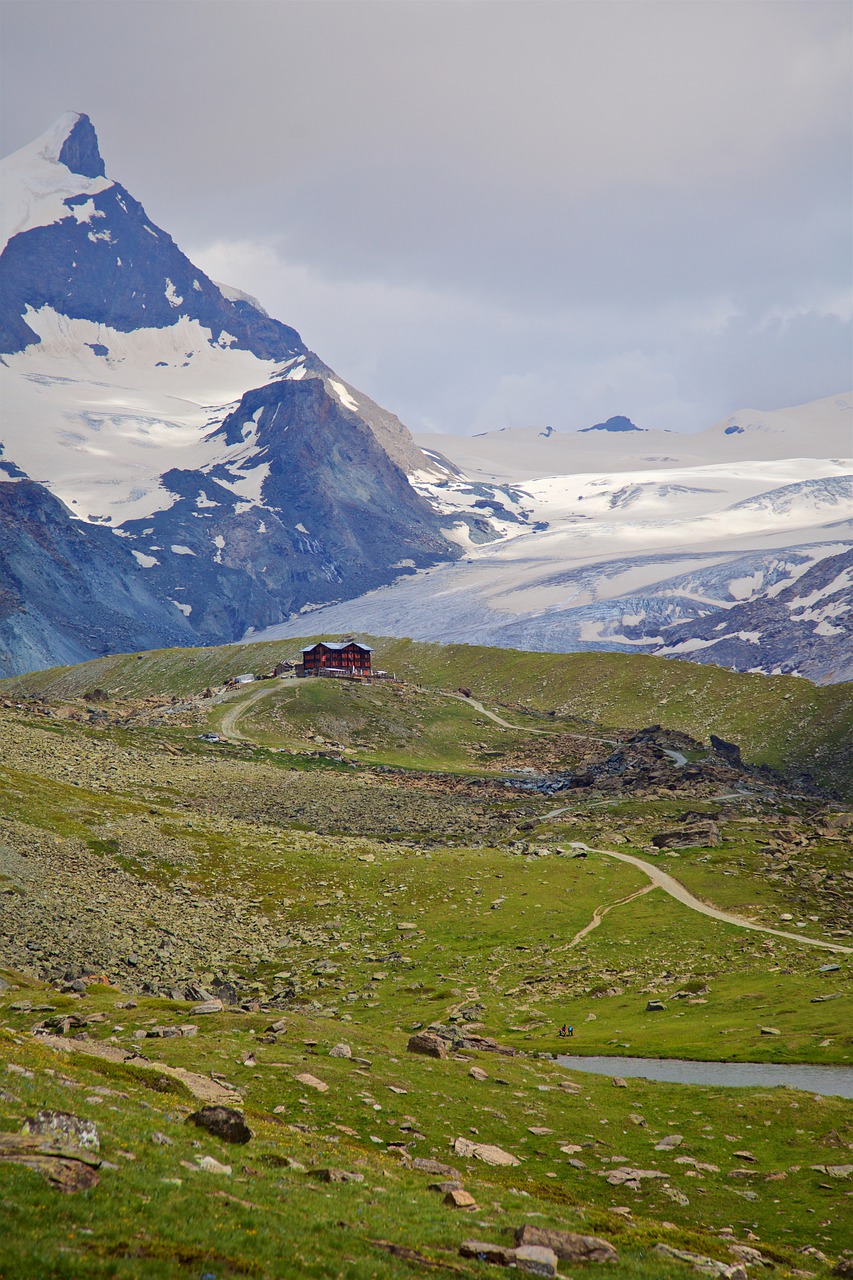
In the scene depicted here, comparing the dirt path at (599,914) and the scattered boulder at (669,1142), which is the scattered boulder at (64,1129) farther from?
the dirt path at (599,914)

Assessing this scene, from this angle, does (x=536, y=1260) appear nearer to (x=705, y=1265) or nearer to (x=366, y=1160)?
(x=705, y=1265)

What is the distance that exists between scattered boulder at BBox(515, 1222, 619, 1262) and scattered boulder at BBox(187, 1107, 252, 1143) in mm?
6998

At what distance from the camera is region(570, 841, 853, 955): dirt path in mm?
55312

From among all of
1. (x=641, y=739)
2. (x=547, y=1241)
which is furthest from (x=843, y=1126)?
(x=641, y=739)

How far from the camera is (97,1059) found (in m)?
26.9

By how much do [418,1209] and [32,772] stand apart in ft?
230

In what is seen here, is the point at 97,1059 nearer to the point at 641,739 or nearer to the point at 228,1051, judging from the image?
the point at 228,1051

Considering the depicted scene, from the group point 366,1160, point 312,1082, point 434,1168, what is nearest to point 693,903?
point 312,1082

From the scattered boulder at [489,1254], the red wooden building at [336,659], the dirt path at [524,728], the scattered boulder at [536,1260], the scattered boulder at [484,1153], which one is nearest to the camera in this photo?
the scattered boulder at [536,1260]

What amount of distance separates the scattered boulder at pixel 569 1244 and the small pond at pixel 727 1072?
61.1 feet

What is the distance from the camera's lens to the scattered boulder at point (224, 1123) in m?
21.5

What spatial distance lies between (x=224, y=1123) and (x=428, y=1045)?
17.1 metres

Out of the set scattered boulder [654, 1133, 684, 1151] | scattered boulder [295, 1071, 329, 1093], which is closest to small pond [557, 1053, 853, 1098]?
scattered boulder [654, 1133, 684, 1151]

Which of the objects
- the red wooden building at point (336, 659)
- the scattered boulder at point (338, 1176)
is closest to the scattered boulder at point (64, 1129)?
the scattered boulder at point (338, 1176)
